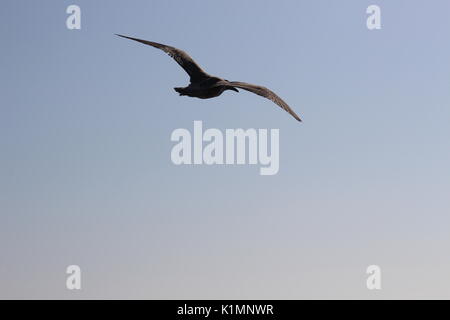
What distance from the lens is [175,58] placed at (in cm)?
2703

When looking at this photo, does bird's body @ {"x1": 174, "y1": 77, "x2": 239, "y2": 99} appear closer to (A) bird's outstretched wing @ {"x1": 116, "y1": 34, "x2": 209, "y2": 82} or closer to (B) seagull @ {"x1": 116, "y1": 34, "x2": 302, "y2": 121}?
(B) seagull @ {"x1": 116, "y1": 34, "x2": 302, "y2": 121}

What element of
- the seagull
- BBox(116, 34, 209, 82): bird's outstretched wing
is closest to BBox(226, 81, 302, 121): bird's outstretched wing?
the seagull

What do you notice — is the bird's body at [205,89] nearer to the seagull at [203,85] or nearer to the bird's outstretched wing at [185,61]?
the seagull at [203,85]

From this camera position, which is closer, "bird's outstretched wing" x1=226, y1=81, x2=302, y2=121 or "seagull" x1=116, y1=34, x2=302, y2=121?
"bird's outstretched wing" x1=226, y1=81, x2=302, y2=121

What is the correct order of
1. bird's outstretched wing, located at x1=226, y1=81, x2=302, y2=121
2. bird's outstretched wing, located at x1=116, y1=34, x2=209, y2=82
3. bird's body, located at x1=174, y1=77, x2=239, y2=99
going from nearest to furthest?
bird's outstretched wing, located at x1=226, y1=81, x2=302, y2=121 → bird's body, located at x1=174, y1=77, x2=239, y2=99 → bird's outstretched wing, located at x1=116, y1=34, x2=209, y2=82

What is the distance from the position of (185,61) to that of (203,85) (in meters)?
1.89

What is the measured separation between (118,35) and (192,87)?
137 inches

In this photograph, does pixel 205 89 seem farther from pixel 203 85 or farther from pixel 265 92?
pixel 265 92

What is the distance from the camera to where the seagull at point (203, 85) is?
24.4 metres

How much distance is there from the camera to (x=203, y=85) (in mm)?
25531

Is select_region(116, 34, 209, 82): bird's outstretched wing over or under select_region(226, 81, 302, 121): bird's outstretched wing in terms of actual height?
over


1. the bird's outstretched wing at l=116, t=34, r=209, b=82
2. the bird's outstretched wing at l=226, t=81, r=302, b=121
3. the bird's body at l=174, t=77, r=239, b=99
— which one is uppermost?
the bird's outstretched wing at l=116, t=34, r=209, b=82

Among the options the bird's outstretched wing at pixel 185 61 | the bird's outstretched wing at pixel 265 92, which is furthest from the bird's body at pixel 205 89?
the bird's outstretched wing at pixel 265 92

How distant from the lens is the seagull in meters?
24.4
